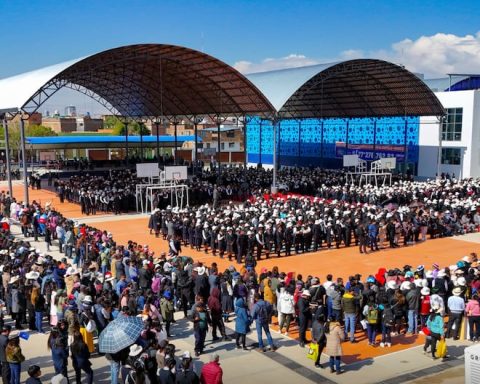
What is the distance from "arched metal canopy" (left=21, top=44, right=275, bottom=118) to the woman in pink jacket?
76.6 ft

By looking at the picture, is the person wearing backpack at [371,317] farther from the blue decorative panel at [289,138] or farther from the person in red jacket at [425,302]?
the blue decorative panel at [289,138]

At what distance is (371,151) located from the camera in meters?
49.6

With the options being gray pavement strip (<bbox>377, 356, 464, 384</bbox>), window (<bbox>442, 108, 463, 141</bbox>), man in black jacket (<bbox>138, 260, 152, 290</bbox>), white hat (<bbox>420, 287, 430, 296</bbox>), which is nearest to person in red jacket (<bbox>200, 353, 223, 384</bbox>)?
gray pavement strip (<bbox>377, 356, 464, 384</bbox>)

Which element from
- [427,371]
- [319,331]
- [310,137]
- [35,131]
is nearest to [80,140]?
[35,131]

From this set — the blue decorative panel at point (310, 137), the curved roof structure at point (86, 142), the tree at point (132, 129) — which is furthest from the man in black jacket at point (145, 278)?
the tree at point (132, 129)

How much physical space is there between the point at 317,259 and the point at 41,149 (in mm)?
45046

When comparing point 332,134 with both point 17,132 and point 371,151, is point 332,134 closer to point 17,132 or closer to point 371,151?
point 371,151

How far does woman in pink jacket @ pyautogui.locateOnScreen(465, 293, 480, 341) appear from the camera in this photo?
10.4 metres

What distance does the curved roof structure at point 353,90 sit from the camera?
113 ft

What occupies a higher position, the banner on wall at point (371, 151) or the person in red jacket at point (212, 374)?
the banner on wall at point (371, 151)

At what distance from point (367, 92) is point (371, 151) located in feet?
23.7

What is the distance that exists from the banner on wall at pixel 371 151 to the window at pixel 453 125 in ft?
15.1

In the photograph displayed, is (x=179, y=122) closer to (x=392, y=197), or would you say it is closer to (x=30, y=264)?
(x=392, y=197)

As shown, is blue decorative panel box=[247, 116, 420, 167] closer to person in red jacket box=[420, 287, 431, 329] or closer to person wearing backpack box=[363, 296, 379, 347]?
person in red jacket box=[420, 287, 431, 329]
